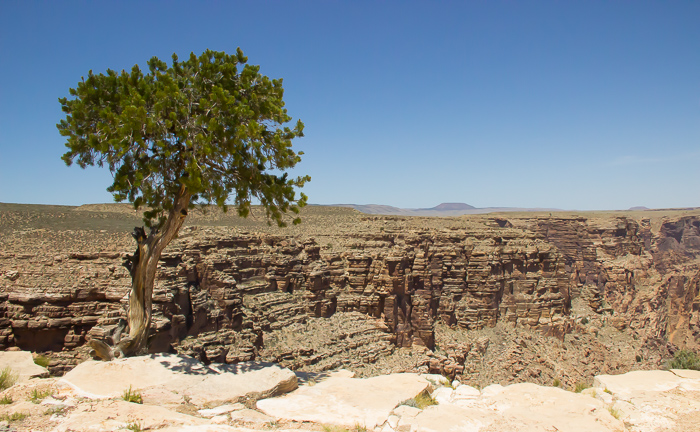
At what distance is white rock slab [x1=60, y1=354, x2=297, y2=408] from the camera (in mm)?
8641

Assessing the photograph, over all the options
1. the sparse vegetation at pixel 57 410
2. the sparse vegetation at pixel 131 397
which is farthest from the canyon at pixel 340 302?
the sparse vegetation at pixel 57 410

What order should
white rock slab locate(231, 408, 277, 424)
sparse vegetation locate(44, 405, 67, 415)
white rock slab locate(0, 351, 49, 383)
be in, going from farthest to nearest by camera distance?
1. white rock slab locate(0, 351, 49, 383)
2. white rock slab locate(231, 408, 277, 424)
3. sparse vegetation locate(44, 405, 67, 415)

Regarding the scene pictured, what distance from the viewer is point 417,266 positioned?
42.2 meters

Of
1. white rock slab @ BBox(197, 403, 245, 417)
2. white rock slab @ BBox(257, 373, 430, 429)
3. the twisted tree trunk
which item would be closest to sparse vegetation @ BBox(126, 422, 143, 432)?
white rock slab @ BBox(197, 403, 245, 417)

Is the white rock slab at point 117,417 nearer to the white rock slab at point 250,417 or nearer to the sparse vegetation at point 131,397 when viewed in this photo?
the sparse vegetation at point 131,397

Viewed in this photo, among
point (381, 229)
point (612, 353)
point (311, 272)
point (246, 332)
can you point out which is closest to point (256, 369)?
point (246, 332)

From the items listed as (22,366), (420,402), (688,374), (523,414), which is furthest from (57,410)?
(688,374)

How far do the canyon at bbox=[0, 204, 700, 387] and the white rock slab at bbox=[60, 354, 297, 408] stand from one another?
2310 mm

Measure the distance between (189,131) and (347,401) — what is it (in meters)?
7.59

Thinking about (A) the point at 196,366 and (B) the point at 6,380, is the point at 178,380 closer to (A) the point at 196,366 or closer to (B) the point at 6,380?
(A) the point at 196,366

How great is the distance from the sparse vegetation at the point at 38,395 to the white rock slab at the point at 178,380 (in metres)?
0.42

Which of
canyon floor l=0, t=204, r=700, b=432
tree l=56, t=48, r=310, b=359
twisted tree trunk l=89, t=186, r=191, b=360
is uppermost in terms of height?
tree l=56, t=48, r=310, b=359

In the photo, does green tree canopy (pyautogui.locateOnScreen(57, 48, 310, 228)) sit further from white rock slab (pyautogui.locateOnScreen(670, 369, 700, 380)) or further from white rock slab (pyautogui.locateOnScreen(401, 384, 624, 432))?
white rock slab (pyautogui.locateOnScreen(670, 369, 700, 380))

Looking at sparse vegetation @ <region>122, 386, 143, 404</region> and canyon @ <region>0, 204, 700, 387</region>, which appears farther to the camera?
canyon @ <region>0, 204, 700, 387</region>
